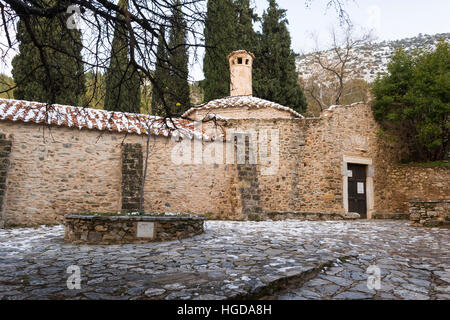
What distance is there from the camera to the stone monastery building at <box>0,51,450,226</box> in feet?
29.5

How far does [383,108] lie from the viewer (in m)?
13.1

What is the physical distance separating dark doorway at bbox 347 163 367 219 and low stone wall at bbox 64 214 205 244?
29.0ft

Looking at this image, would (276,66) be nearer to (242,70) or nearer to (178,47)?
(242,70)

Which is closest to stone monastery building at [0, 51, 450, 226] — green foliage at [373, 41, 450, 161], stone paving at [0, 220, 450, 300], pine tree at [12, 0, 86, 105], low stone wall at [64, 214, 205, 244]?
green foliage at [373, 41, 450, 161]

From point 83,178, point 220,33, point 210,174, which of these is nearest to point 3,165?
point 83,178

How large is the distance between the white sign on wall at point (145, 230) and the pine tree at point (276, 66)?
14132 millimetres

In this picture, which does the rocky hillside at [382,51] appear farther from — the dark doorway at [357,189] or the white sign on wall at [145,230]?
the white sign on wall at [145,230]

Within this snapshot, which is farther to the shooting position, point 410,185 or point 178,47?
point 410,185

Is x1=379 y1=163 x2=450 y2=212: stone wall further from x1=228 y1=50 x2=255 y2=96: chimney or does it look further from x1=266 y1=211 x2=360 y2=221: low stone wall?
x1=228 y1=50 x2=255 y2=96: chimney

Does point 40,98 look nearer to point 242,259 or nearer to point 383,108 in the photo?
point 242,259

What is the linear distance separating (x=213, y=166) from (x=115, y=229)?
565 centimetres

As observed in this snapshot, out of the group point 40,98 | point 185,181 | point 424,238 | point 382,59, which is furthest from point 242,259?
point 382,59

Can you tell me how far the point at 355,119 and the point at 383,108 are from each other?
1.42m

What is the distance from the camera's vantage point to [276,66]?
63.0 ft
